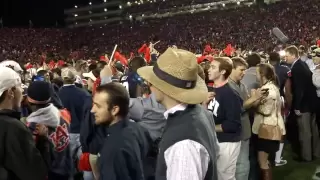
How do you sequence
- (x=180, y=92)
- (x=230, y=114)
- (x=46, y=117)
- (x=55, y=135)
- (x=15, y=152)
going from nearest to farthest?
(x=180, y=92) < (x=15, y=152) < (x=46, y=117) < (x=55, y=135) < (x=230, y=114)

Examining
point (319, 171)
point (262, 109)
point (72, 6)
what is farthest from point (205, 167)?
point (72, 6)

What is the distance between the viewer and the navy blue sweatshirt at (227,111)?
191 inches

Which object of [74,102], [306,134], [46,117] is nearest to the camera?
[46,117]

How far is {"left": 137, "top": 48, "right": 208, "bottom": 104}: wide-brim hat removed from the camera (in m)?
2.38

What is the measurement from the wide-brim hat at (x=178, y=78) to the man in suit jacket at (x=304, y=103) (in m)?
5.74

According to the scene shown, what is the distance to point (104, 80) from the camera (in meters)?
4.68

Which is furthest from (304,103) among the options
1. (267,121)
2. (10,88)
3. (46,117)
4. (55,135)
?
(10,88)

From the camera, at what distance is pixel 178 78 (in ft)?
7.87

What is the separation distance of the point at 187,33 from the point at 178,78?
44.6 meters

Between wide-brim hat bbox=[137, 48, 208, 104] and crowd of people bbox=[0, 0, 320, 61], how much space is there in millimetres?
25168

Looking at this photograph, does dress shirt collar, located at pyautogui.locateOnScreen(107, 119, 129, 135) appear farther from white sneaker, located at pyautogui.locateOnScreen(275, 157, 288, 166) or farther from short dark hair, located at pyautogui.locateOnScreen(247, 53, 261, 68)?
white sneaker, located at pyautogui.locateOnScreen(275, 157, 288, 166)

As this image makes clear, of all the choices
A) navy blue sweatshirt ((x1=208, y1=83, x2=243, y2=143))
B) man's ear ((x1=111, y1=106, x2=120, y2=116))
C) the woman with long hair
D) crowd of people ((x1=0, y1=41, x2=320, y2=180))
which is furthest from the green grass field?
man's ear ((x1=111, y1=106, x2=120, y2=116))

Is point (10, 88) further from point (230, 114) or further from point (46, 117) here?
point (230, 114)

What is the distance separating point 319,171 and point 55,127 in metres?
4.86
